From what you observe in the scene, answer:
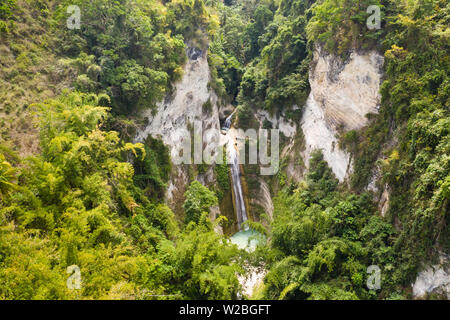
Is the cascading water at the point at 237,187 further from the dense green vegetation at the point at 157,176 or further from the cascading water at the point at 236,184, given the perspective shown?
the dense green vegetation at the point at 157,176

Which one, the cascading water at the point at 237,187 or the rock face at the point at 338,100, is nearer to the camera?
the rock face at the point at 338,100

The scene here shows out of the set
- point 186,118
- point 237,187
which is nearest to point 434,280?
point 237,187

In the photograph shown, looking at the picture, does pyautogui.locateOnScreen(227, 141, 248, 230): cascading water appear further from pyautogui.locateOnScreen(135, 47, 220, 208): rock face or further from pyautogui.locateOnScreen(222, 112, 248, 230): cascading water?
pyautogui.locateOnScreen(135, 47, 220, 208): rock face

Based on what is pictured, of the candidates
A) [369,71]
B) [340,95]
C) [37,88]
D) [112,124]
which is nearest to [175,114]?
[112,124]

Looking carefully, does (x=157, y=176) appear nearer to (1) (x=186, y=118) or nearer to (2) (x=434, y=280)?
(1) (x=186, y=118)

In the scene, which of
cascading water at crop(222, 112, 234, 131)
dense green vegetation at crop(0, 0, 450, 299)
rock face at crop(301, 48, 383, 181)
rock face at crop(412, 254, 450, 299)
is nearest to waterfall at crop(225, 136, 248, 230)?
cascading water at crop(222, 112, 234, 131)

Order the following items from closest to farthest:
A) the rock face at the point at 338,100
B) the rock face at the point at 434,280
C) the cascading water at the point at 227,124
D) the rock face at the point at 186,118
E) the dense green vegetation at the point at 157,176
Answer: the dense green vegetation at the point at 157,176 → the rock face at the point at 434,280 → the rock face at the point at 338,100 → the rock face at the point at 186,118 → the cascading water at the point at 227,124

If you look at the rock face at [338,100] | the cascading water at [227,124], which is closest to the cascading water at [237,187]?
the cascading water at [227,124]
